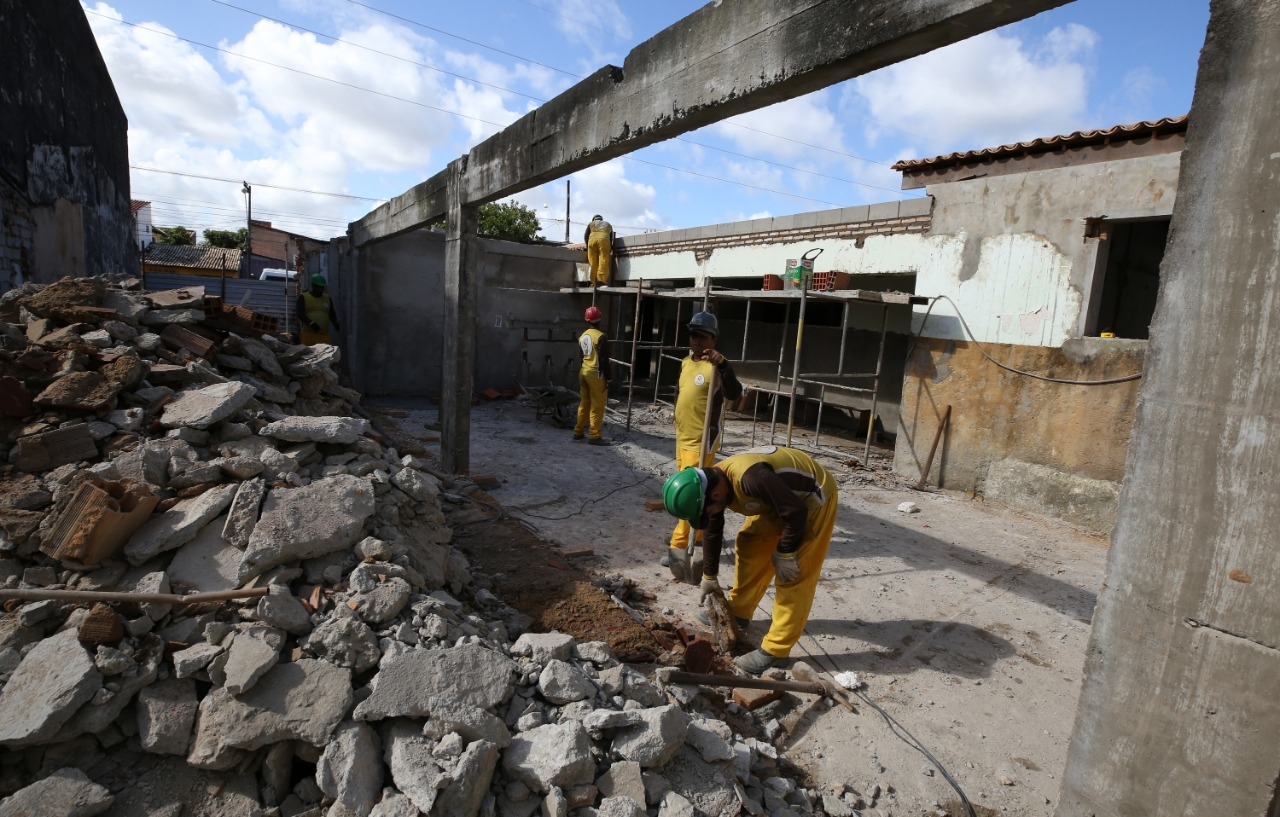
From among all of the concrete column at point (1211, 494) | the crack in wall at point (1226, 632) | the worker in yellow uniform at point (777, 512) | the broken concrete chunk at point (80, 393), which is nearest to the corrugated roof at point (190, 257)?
the broken concrete chunk at point (80, 393)

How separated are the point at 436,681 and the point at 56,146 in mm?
8206

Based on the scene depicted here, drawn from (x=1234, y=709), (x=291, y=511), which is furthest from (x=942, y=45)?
(x=291, y=511)

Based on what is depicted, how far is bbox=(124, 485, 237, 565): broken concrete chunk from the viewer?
3.00 m

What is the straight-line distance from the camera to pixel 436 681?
2.53 m

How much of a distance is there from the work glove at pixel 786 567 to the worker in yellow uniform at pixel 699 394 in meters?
1.56

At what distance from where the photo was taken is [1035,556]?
19.0 ft

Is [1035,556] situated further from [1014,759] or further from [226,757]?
[226,757]

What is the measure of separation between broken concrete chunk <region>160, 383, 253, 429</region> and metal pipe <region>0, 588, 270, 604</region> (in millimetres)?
1302

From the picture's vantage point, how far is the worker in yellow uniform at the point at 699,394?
16.7ft

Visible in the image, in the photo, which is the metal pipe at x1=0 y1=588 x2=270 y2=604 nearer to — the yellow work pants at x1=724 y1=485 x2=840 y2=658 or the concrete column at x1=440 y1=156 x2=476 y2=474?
the yellow work pants at x1=724 y1=485 x2=840 y2=658

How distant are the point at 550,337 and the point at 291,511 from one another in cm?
975

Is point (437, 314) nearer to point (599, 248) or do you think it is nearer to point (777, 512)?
point (599, 248)

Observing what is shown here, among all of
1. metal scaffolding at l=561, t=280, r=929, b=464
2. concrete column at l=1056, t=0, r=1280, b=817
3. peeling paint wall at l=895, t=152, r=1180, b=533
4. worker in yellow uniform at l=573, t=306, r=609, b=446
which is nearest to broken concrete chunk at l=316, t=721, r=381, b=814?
concrete column at l=1056, t=0, r=1280, b=817

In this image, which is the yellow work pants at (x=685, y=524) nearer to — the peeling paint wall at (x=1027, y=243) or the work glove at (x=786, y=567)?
the work glove at (x=786, y=567)
